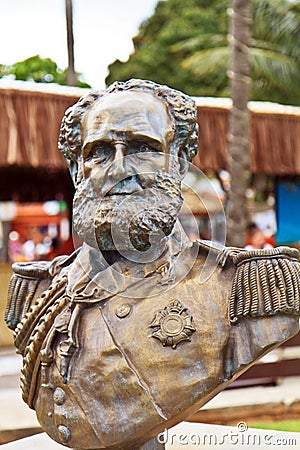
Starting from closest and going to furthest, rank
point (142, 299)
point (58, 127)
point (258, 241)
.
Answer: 1. point (142, 299)
2. point (58, 127)
3. point (258, 241)

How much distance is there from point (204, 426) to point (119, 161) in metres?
1.88

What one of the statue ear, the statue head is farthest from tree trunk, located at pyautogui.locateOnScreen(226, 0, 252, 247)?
the statue head

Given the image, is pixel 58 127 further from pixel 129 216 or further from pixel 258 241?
pixel 129 216

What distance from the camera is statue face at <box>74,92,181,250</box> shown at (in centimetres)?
252

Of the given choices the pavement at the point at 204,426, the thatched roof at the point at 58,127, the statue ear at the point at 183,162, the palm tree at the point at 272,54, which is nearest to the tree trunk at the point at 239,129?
the thatched roof at the point at 58,127

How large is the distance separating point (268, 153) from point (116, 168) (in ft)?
23.2

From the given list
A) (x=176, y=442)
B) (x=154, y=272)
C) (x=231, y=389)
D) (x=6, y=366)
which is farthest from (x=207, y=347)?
(x=6, y=366)

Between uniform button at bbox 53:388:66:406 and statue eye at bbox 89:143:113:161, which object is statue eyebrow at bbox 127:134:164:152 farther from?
uniform button at bbox 53:388:66:406

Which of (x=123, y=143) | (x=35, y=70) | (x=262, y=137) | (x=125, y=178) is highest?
(x=123, y=143)

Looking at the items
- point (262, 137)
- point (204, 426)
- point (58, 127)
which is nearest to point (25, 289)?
point (204, 426)

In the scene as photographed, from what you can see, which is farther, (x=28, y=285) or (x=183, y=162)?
(x=28, y=285)

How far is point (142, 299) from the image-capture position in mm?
2621

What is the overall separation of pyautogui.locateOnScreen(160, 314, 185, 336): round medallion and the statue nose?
0.50 m

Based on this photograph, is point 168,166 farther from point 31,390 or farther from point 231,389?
point 231,389
